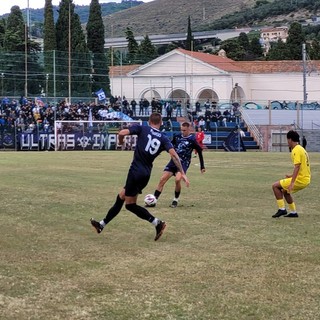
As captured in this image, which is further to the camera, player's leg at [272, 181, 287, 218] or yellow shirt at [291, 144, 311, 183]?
player's leg at [272, 181, 287, 218]

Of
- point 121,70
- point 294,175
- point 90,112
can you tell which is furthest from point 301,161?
point 121,70

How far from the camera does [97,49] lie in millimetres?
76188

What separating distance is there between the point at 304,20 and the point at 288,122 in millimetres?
122375

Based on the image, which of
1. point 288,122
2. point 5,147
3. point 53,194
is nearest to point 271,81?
point 288,122

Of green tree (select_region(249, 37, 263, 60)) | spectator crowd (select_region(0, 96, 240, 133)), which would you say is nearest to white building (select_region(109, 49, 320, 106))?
spectator crowd (select_region(0, 96, 240, 133))

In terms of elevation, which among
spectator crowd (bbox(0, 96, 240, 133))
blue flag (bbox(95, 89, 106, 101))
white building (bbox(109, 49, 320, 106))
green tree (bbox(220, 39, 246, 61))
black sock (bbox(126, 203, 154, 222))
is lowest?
black sock (bbox(126, 203, 154, 222))

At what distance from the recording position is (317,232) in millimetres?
11016

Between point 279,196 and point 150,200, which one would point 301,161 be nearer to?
point 279,196

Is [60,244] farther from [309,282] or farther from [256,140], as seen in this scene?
[256,140]

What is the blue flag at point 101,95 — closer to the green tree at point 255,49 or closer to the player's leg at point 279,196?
the player's leg at point 279,196

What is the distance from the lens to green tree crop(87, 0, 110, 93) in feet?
196

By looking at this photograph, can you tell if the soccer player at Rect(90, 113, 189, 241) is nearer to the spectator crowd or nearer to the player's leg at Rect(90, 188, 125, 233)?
the player's leg at Rect(90, 188, 125, 233)

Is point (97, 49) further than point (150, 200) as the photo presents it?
Yes

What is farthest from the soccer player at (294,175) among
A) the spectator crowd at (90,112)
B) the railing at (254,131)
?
the railing at (254,131)
